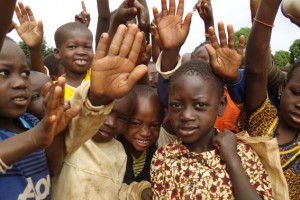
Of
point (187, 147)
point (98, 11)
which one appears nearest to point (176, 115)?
point (187, 147)

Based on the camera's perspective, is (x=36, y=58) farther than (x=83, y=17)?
No

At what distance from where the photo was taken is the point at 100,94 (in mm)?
1716

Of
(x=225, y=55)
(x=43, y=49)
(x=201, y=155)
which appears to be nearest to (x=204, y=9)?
(x=225, y=55)

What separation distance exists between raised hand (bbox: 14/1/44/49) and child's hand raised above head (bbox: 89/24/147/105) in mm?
1601

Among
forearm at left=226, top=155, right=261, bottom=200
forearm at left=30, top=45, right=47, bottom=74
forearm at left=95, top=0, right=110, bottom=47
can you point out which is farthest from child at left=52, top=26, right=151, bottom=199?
forearm at left=95, top=0, right=110, bottom=47

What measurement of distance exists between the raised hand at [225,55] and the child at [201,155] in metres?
0.07

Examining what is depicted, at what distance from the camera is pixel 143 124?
2471 millimetres

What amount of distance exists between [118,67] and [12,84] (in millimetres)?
473

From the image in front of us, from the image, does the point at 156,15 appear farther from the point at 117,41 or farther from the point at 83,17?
the point at 83,17

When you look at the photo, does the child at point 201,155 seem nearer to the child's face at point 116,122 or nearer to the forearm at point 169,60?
the forearm at point 169,60

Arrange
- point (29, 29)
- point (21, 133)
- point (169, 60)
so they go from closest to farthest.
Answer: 1. point (21, 133)
2. point (169, 60)
3. point (29, 29)

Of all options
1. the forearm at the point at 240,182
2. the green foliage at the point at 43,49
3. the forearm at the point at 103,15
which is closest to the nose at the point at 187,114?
the forearm at the point at 240,182

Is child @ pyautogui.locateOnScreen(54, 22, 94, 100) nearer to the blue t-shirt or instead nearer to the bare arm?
the blue t-shirt

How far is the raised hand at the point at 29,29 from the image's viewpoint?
313 centimetres
